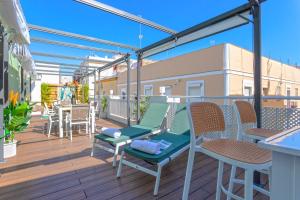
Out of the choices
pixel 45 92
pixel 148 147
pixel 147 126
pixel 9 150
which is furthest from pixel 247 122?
pixel 45 92

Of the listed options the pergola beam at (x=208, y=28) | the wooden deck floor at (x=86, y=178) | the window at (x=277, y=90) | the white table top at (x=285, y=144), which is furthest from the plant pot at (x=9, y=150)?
the window at (x=277, y=90)

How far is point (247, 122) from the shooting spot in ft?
6.68

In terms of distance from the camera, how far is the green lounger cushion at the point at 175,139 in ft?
6.92

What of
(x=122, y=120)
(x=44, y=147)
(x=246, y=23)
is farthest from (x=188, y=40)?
(x=122, y=120)

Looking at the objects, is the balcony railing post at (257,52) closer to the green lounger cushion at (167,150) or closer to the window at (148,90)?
the green lounger cushion at (167,150)

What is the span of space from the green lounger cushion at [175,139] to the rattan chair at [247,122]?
0.80 meters

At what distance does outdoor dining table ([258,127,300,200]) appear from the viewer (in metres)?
0.68

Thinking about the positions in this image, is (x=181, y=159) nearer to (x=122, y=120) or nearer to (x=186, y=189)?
(x=186, y=189)

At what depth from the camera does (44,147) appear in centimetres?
370

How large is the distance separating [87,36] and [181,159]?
381cm

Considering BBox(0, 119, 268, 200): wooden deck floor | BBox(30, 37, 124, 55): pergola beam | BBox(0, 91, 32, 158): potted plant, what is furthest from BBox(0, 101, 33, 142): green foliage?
BBox(30, 37, 124, 55): pergola beam

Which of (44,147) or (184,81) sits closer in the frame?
(44,147)

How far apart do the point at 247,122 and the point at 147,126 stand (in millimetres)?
2046

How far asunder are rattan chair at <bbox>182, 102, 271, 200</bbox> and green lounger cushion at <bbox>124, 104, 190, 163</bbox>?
1.92 feet
